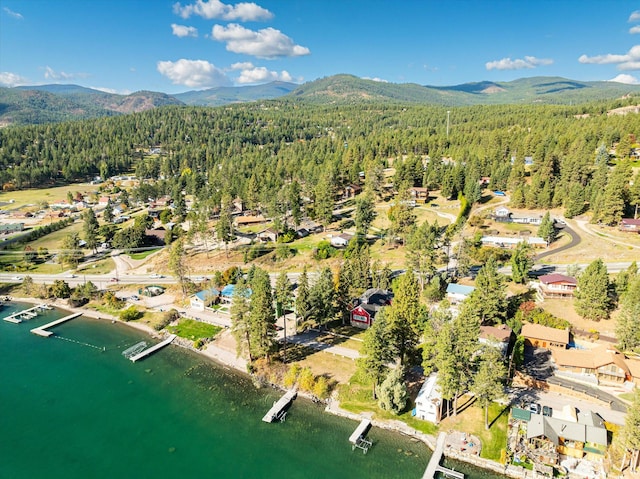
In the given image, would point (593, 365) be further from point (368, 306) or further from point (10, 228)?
point (10, 228)

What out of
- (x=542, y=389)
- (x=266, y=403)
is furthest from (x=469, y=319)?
(x=266, y=403)

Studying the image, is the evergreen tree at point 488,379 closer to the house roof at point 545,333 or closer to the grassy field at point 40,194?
the house roof at point 545,333

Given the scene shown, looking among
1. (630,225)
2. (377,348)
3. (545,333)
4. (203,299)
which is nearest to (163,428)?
(377,348)

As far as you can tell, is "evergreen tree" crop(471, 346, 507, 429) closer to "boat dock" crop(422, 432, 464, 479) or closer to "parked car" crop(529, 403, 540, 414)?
"parked car" crop(529, 403, 540, 414)

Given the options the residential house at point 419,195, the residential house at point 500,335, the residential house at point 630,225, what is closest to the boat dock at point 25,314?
the residential house at point 500,335

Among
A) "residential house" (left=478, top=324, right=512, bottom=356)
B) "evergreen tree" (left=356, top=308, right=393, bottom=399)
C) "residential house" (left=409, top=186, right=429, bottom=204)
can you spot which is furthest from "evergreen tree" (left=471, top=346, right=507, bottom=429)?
"residential house" (left=409, top=186, right=429, bottom=204)

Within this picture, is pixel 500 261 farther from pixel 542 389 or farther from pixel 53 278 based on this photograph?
pixel 53 278
